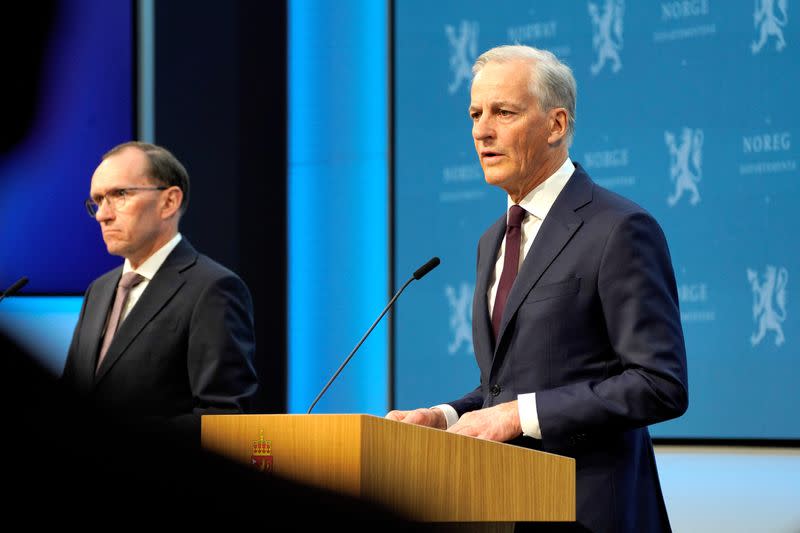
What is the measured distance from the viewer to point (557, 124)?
2.33 m

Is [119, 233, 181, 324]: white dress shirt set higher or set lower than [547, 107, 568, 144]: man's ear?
lower

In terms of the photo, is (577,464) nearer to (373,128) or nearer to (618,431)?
(618,431)

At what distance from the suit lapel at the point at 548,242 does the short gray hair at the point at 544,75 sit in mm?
201

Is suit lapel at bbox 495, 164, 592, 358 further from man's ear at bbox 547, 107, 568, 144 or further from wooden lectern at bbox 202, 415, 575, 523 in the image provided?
wooden lectern at bbox 202, 415, 575, 523

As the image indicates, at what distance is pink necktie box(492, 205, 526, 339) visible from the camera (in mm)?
2178

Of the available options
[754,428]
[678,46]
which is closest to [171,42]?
[678,46]

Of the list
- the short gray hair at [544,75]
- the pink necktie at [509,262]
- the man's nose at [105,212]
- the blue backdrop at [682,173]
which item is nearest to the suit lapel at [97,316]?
the man's nose at [105,212]

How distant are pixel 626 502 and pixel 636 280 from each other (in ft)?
1.43

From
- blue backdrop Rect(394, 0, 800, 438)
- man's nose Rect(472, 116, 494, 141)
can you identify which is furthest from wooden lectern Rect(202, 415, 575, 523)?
blue backdrop Rect(394, 0, 800, 438)

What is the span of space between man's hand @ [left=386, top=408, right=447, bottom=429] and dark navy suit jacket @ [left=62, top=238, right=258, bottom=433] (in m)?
1.02

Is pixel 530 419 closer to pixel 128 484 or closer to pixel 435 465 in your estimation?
pixel 435 465

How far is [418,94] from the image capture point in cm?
541

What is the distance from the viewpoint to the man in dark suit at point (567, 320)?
1.89 m

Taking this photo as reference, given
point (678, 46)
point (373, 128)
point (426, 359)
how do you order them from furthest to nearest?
point (373, 128) < point (426, 359) < point (678, 46)
